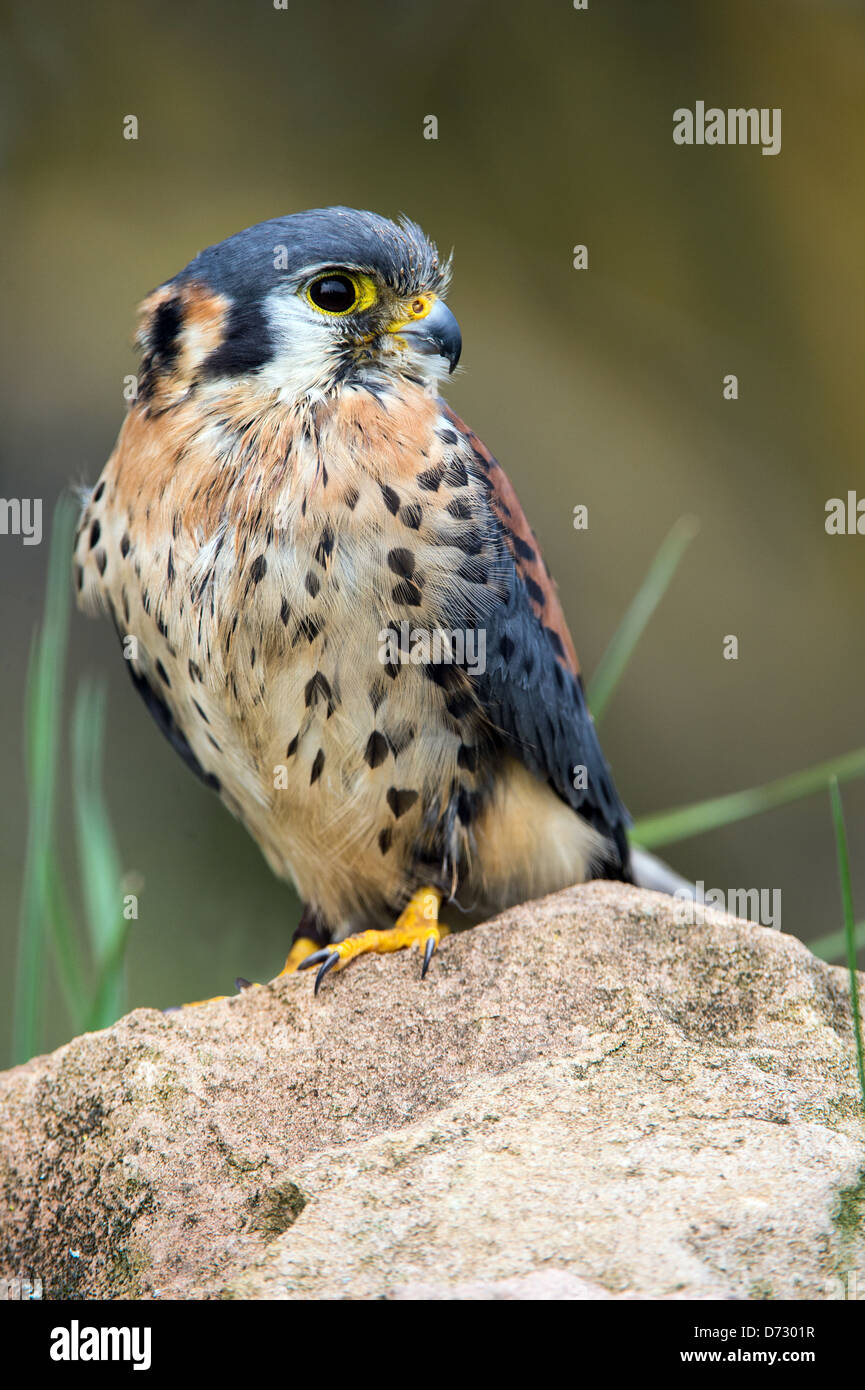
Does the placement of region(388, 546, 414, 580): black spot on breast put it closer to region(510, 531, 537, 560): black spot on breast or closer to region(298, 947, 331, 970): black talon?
region(510, 531, 537, 560): black spot on breast

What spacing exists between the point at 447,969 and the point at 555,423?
10.2ft

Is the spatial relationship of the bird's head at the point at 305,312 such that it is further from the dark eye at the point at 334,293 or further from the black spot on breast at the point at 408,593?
the black spot on breast at the point at 408,593

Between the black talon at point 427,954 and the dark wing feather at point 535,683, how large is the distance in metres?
0.48

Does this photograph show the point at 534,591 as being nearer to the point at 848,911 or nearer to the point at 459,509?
the point at 459,509

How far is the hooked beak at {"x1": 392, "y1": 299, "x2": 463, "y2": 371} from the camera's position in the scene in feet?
8.01

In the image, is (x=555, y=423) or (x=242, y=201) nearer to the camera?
(x=242, y=201)

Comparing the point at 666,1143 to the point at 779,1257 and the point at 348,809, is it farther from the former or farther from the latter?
the point at 348,809

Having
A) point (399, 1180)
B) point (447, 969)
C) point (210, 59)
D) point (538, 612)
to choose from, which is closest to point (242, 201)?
point (210, 59)

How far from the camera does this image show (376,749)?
7.91 feet

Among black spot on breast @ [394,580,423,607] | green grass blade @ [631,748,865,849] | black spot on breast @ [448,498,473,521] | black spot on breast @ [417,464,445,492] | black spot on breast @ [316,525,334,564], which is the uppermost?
black spot on breast @ [417,464,445,492]

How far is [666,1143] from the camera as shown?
1711 mm

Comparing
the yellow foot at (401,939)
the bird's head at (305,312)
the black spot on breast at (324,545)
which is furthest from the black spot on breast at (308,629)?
the yellow foot at (401,939)

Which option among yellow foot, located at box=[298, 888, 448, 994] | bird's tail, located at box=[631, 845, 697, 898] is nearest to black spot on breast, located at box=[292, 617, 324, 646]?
yellow foot, located at box=[298, 888, 448, 994]

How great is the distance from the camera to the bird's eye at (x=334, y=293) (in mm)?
2350
